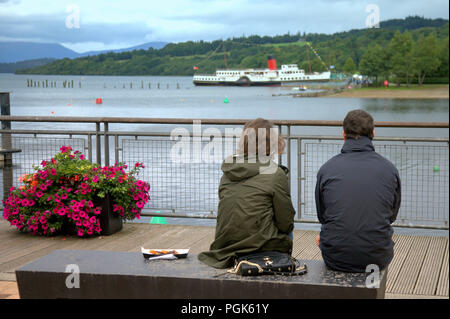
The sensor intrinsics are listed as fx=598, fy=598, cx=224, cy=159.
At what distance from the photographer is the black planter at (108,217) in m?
6.05

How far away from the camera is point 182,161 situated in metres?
6.69

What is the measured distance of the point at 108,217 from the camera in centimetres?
614

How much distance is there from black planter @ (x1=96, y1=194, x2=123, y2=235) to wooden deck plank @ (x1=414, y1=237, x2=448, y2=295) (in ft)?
10.1

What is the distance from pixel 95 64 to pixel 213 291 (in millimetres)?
37672

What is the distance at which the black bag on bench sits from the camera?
3.24m

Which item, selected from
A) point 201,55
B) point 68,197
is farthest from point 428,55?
point 201,55

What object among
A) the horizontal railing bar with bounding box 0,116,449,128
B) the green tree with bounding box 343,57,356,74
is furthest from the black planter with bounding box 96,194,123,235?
the green tree with bounding box 343,57,356,74

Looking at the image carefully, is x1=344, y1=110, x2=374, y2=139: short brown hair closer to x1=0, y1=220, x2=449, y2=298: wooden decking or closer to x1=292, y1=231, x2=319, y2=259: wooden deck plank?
x1=0, y1=220, x2=449, y2=298: wooden decking

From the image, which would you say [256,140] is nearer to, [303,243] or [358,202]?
[358,202]

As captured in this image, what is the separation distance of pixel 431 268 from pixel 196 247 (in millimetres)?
2144

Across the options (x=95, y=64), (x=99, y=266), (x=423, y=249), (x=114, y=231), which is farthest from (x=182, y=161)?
(x=95, y=64)

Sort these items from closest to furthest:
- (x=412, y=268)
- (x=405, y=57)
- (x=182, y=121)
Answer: (x=412, y=268) → (x=182, y=121) → (x=405, y=57)

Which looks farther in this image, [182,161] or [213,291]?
[182,161]
